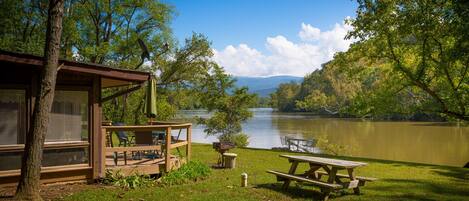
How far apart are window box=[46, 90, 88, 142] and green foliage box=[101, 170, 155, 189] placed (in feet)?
3.07

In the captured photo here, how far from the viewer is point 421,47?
52.2ft

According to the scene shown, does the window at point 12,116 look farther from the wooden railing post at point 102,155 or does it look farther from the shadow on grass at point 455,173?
the shadow on grass at point 455,173

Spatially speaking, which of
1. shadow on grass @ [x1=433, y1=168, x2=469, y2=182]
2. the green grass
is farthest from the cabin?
shadow on grass @ [x1=433, y1=168, x2=469, y2=182]

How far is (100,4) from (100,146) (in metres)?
16.8

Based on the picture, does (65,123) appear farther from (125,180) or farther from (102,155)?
(125,180)

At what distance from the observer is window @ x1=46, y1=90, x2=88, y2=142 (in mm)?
8297

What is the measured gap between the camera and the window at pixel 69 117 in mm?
8297

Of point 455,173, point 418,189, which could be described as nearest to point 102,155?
point 418,189

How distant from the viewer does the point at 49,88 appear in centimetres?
678

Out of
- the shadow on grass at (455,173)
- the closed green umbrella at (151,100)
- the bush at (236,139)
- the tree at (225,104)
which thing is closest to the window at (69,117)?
the closed green umbrella at (151,100)

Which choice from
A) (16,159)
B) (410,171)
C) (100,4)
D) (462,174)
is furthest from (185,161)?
(100,4)

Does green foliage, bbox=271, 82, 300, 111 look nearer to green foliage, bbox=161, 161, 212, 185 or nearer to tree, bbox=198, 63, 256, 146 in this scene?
tree, bbox=198, 63, 256, 146

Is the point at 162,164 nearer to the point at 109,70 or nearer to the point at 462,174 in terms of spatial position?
the point at 109,70

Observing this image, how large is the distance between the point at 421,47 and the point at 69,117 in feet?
43.2
